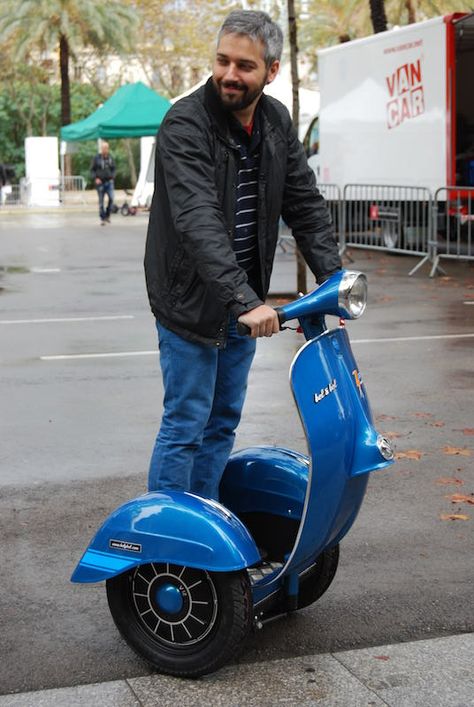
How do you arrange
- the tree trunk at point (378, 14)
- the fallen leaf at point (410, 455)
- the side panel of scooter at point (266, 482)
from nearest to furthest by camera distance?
the side panel of scooter at point (266, 482) < the fallen leaf at point (410, 455) < the tree trunk at point (378, 14)

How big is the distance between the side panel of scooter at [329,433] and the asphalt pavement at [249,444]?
0.49 meters

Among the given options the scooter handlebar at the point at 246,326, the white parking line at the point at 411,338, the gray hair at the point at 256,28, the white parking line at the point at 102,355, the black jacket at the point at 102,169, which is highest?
the black jacket at the point at 102,169

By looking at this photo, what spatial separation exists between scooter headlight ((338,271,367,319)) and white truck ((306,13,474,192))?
14.6 meters

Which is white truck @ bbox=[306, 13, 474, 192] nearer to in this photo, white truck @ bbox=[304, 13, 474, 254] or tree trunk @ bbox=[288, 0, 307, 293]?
white truck @ bbox=[304, 13, 474, 254]

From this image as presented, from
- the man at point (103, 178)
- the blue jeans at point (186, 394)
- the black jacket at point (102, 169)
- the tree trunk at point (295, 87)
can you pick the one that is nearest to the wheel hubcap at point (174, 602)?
the blue jeans at point (186, 394)

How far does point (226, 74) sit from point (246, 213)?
1.53 ft

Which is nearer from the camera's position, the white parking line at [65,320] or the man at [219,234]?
the man at [219,234]

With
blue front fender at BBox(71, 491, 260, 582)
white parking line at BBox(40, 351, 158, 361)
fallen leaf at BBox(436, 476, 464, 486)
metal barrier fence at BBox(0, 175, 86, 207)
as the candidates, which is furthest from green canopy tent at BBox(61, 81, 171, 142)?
blue front fender at BBox(71, 491, 260, 582)

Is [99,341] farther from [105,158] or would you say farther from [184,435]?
[105,158]

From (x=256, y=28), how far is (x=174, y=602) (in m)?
1.79

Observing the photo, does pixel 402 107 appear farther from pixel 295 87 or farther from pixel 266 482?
pixel 266 482

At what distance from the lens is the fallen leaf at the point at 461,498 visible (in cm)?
568

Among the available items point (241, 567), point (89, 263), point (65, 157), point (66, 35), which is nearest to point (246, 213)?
point (241, 567)

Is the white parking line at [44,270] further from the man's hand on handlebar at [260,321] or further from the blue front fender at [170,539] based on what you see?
the man's hand on handlebar at [260,321]
